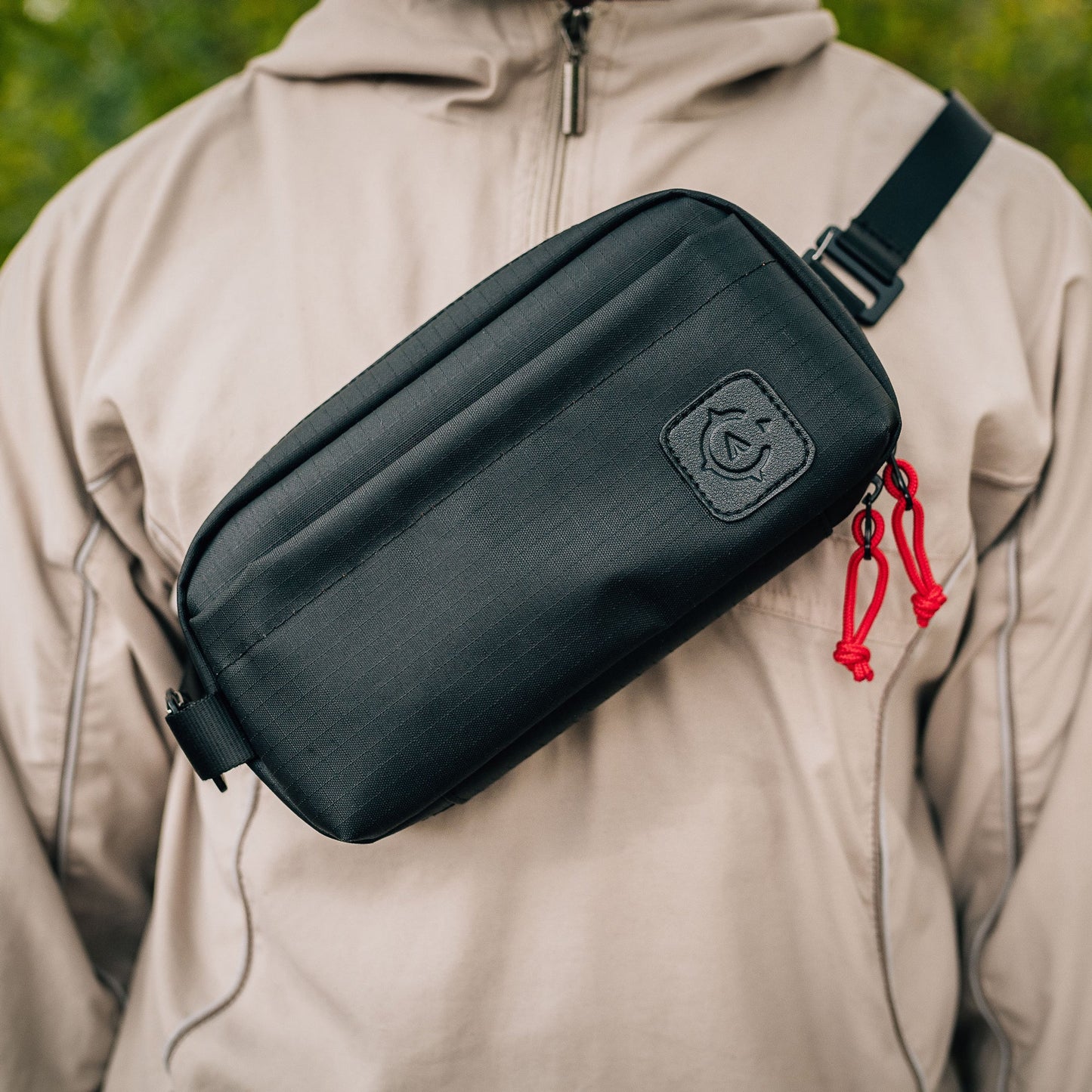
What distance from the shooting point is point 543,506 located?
0.79 metres

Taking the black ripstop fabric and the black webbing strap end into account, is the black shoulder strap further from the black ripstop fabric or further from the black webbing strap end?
the black webbing strap end

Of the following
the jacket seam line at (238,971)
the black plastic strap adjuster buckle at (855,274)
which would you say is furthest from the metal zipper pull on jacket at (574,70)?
the jacket seam line at (238,971)

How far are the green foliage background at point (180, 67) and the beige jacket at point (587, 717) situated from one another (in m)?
0.78

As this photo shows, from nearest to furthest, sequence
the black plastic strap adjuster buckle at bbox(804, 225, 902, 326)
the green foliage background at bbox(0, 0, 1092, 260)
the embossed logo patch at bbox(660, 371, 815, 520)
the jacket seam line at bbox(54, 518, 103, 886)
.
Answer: the embossed logo patch at bbox(660, 371, 815, 520) < the black plastic strap adjuster buckle at bbox(804, 225, 902, 326) < the jacket seam line at bbox(54, 518, 103, 886) < the green foliage background at bbox(0, 0, 1092, 260)

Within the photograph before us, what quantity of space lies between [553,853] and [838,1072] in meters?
0.43

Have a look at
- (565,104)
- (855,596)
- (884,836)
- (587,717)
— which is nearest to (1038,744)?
(884,836)

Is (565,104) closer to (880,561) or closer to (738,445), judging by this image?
(738,445)

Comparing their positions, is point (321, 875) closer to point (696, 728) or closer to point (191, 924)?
point (191, 924)

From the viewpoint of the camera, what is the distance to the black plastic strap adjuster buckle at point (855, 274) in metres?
0.93

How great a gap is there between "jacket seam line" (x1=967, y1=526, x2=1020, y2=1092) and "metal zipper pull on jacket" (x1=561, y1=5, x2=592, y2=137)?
27.0 inches

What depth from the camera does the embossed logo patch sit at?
78 centimetres

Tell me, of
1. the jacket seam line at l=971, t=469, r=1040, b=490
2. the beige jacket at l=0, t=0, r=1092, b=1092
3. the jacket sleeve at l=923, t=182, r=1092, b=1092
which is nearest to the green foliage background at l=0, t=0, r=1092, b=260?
the beige jacket at l=0, t=0, r=1092, b=1092

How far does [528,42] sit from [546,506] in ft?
1.80

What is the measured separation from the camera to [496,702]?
0.80 metres
